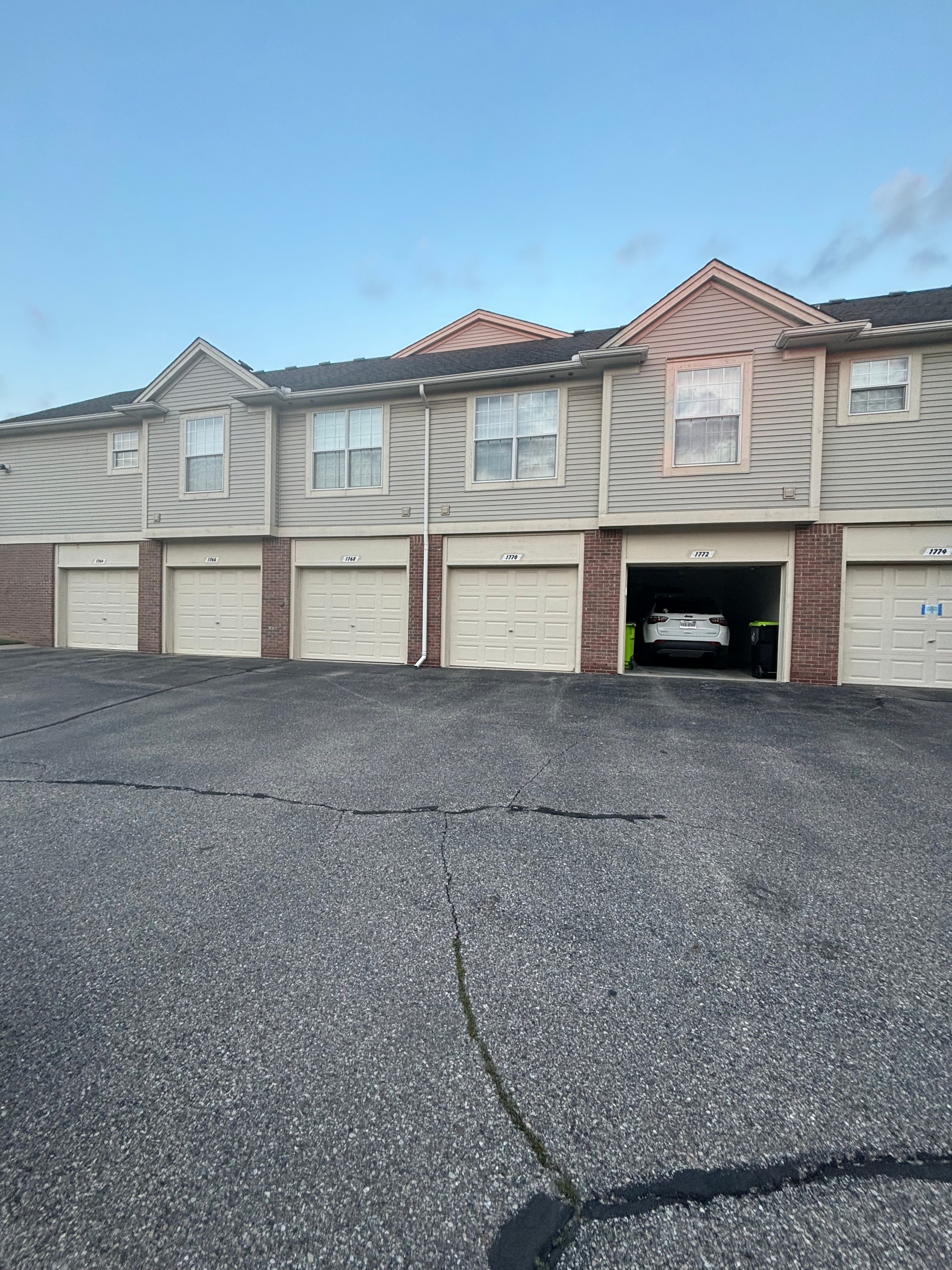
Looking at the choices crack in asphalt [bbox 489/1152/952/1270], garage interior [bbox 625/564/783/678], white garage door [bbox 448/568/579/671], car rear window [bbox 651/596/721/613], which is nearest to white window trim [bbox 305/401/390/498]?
white garage door [bbox 448/568/579/671]

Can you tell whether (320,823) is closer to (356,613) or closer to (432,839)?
(432,839)

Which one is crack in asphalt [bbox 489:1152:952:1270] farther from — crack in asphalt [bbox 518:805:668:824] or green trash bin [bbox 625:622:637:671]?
green trash bin [bbox 625:622:637:671]

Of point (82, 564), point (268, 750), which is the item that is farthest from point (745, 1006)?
point (82, 564)

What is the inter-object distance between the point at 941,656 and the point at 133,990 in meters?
11.7

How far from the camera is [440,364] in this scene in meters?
12.3

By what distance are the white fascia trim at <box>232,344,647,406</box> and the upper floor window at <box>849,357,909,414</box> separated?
3571 mm

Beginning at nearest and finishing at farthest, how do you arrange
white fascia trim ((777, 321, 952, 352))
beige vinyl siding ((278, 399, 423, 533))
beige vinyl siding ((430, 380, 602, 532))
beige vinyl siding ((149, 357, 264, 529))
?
white fascia trim ((777, 321, 952, 352)) < beige vinyl siding ((430, 380, 602, 532)) < beige vinyl siding ((278, 399, 423, 533)) < beige vinyl siding ((149, 357, 264, 529))

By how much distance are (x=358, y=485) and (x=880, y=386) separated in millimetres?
9689

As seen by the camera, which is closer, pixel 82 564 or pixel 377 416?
pixel 377 416

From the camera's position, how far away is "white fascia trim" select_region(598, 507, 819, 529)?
9555 millimetres

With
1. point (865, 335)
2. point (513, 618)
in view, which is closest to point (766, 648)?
point (513, 618)

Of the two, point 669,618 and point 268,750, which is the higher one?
point 669,618

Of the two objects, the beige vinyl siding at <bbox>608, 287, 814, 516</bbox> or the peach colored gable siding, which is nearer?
the beige vinyl siding at <bbox>608, 287, 814, 516</bbox>

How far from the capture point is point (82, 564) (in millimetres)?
13938
